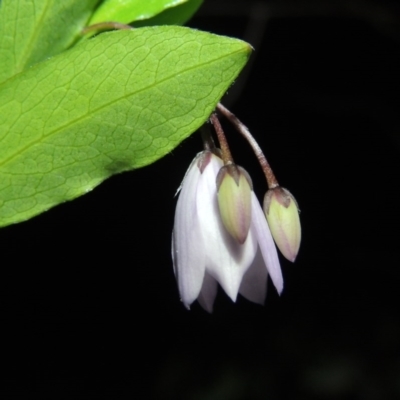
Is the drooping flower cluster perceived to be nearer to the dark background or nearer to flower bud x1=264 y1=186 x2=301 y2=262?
flower bud x1=264 y1=186 x2=301 y2=262

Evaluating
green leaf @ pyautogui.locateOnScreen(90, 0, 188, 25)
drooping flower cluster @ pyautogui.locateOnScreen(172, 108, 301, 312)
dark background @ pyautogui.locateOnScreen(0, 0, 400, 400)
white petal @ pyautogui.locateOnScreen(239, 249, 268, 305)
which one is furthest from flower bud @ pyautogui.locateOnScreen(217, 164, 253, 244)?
dark background @ pyautogui.locateOnScreen(0, 0, 400, 400)

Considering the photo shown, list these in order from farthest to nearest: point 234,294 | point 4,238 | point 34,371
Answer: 1. point 34,371
2. point 4,238
3. point 234,294

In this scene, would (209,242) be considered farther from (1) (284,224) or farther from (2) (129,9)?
(2) (129,9)

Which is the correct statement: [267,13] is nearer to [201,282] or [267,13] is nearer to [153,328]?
[153,328]

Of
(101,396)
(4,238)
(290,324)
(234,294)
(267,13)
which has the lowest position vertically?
(101,396)

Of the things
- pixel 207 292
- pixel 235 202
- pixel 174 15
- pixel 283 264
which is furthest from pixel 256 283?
pixel 283 264

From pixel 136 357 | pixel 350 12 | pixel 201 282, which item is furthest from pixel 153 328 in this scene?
pixel 201 282

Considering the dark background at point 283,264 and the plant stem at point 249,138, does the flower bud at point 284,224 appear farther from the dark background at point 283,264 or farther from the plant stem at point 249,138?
the dark background at point 283,264

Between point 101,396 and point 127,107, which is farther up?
point 127,107
